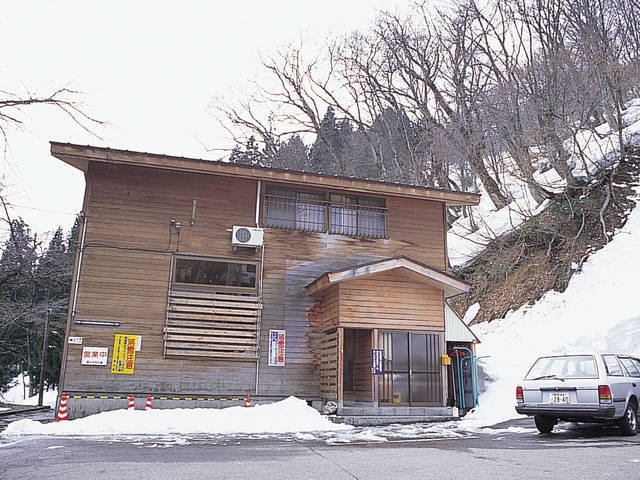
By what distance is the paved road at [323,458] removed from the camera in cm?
591

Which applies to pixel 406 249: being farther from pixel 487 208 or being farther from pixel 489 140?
pixel 487 208

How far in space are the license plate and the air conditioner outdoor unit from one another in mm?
7770

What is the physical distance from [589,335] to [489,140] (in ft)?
35.7

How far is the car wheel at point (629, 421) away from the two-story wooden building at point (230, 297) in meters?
5.03

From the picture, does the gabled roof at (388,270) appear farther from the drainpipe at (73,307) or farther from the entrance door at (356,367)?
the drainpipe at (73,307)

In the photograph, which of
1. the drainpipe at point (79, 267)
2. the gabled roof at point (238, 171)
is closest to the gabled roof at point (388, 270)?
the gabled roof at point (238, 171)

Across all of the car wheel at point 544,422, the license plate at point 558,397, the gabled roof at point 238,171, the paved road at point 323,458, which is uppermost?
the gabled roof at point 238,171

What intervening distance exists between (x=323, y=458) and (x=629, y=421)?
18.5 ft

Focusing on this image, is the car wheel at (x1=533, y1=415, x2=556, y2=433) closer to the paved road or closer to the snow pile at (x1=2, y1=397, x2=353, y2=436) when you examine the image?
the paved road

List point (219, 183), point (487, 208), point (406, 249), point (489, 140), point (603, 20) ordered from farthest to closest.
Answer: point (487, 208), point (489, 140), point (603, 20), point (406, 249), point (219, 183)

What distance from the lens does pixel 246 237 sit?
14.3 meters

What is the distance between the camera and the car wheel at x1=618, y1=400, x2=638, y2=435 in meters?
9.37

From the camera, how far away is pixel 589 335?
15734 millimetres

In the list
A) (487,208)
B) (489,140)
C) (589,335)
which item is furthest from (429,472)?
(487,208)
